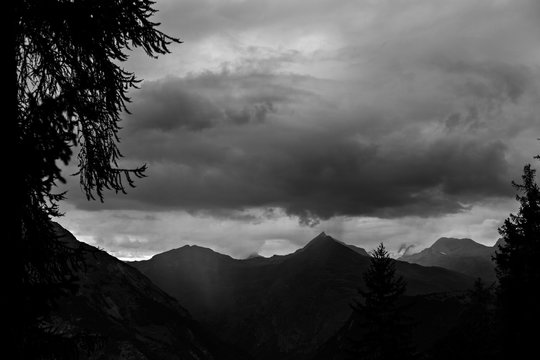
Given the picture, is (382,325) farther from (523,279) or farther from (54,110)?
(54,110)

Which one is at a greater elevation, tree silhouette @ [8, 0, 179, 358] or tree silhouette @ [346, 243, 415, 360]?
tree silhouette @ [8, 0, 179, 358]

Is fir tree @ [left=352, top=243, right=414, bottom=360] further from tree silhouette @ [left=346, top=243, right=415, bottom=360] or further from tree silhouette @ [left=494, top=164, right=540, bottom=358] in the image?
tree silhouette @ [left=494, top=164, right=540, bottom=358]

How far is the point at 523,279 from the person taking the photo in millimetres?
21531

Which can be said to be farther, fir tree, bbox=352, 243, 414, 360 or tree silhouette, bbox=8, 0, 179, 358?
fir tree, bbox=352, 243, 414, 360

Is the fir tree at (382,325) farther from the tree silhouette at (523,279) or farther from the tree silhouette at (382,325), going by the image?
the tree silhouette at (523,279)

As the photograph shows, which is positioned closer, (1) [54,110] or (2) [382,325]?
(1) [54,110]

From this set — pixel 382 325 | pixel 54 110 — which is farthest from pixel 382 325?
pixel 54 110

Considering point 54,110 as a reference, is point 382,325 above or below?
below

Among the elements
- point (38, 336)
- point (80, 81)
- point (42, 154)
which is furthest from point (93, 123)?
point (38, 336)

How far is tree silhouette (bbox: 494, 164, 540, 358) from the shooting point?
20.5m

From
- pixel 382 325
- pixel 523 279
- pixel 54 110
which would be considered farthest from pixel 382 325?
pixel 54 110

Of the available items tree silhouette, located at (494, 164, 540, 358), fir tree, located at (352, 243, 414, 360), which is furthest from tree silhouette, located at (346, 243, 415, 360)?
tree silhouette, located at (494, 164, 540, 358)

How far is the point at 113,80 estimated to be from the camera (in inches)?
273

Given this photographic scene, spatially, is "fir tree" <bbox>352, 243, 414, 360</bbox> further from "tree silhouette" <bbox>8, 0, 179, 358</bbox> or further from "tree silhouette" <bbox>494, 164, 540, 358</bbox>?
"tree silhouette" <bbox>8, 0, 179, 358</bbox>
